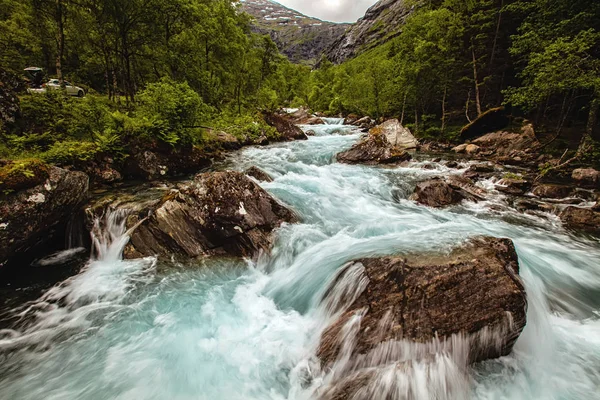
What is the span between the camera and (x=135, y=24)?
47.6 ft

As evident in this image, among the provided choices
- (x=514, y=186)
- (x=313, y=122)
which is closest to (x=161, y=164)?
(x=514, y=186)

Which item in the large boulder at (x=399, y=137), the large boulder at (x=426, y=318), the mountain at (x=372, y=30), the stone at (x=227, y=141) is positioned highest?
the mountain at (x=372, y=30)

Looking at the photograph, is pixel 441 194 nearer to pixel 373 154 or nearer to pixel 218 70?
pixel 373 154

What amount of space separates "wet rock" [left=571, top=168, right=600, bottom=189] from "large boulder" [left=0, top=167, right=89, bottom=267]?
1859 cm

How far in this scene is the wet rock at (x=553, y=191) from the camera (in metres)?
10.5

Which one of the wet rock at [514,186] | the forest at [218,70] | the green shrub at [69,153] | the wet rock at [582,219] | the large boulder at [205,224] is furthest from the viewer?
the wet rock at [514,186]

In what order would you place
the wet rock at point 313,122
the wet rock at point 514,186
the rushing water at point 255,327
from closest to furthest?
the rushing water at point 255,327, the wet rock at point 514,186, the wet rock at point 313,122

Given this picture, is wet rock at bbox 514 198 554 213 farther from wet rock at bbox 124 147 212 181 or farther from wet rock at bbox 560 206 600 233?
wet rock at bbox 124 147 212 181

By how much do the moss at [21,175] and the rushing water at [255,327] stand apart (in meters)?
1.76

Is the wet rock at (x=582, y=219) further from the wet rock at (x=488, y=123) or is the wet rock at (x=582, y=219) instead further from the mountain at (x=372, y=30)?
the mountain at (x=372, y=30)

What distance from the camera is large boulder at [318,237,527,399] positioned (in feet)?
11.3

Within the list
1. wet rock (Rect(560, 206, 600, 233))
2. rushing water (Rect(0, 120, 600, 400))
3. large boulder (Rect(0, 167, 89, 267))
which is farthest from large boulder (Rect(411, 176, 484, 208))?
large boulder (Rect(0, 167, 89, 267))

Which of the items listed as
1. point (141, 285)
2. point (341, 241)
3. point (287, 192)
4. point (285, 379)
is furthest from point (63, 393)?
point (287, 192)

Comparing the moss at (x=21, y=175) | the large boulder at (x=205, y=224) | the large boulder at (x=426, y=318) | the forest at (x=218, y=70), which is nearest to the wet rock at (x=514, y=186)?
the forest at (x=218, y=70)
